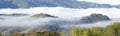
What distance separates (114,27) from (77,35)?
37.7 m

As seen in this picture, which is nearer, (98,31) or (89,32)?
(89,32)

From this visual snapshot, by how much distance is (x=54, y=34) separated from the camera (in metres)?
165

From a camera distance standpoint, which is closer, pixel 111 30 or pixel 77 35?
pixel 77 35

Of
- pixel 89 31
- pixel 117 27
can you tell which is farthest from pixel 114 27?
pixel 89 31

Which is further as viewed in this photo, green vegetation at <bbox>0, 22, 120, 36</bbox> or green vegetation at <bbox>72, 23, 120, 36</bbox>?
green vegetation at <bbox>0, 22, 120, 36</bbox>

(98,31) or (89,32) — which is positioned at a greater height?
(89,32)

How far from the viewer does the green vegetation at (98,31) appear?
15688 centimetres

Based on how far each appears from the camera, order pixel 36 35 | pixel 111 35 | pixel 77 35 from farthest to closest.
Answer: pixel 111 35, pixel 36 35, pixel 77 35

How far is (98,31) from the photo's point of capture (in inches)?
6526

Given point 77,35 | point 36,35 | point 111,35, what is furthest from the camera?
point 111,35

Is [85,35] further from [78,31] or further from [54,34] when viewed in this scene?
[54,34]

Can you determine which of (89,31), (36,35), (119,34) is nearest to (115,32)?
(119,34)

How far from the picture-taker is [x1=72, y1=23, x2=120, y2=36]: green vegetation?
6176 inches

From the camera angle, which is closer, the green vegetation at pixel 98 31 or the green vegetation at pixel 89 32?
the green vegetation at pixel 98 31
